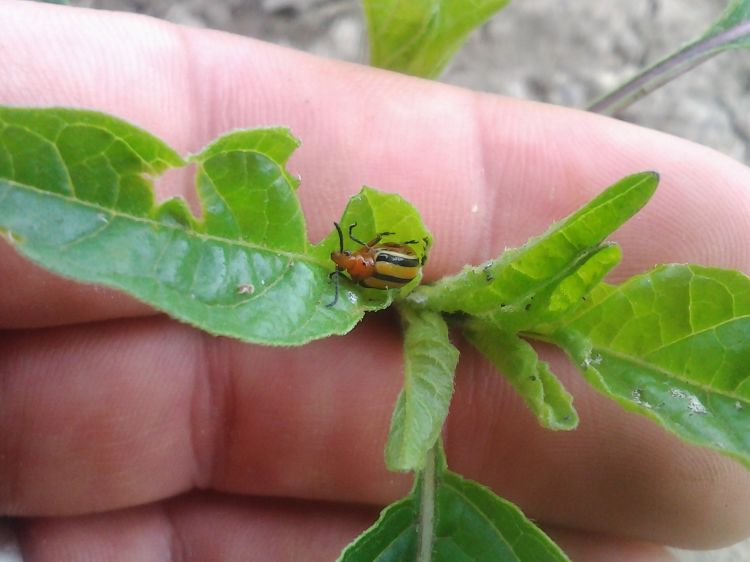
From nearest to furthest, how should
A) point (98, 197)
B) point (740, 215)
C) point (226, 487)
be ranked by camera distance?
point (98, 197), point (740, 215), point (226, 487)

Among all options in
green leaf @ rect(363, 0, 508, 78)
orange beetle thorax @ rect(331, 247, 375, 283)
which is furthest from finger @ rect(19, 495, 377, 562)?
green leaf @ rect(363, 0, 508, 78)

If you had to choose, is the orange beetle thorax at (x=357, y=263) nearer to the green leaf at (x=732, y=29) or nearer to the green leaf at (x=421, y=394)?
the green leaf at (x=421, y=394)

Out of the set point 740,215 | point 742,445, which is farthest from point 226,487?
point 740,215

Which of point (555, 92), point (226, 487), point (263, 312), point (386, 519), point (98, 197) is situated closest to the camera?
point (98, 197)

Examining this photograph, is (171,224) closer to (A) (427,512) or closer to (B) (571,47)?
(A) (427,512)

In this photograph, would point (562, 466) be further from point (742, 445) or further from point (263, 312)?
point (263, 312)

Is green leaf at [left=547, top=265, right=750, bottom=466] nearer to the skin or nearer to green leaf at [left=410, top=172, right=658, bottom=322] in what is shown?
green leaf at [left=410, top=172, right=658, bottom=322]
